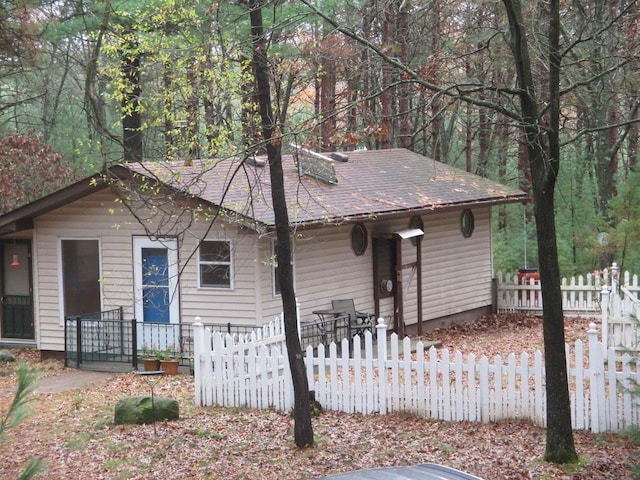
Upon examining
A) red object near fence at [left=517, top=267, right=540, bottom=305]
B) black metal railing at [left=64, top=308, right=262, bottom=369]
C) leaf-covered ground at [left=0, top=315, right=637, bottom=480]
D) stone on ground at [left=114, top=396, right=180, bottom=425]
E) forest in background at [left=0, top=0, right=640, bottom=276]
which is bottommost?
leaf-covered ground at [left=0, top=315, right=637, bottom=480]

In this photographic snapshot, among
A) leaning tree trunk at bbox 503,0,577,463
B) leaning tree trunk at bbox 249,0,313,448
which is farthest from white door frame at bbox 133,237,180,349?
leaning tree trunk at bbox 503,0,577,463

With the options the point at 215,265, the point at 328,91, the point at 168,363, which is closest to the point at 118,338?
the point at 168,363

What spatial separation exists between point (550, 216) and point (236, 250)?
9.13 meters

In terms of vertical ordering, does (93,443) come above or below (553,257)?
below

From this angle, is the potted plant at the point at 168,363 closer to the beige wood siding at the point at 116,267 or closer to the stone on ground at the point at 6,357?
the beige wood siding at the point at 116,267

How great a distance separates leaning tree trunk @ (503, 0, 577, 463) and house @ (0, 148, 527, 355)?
20.7ft

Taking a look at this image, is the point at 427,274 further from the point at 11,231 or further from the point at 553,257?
the point at 553,257

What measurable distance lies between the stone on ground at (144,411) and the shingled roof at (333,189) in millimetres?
3079

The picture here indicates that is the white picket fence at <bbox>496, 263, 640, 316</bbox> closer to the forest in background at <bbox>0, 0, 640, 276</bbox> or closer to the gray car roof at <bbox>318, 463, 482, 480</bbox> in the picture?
the forest in background at <bbox>0, 0, 640, 276</bbox>

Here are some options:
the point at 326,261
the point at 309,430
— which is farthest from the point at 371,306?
the point at 309,430

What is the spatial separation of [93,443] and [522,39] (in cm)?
729

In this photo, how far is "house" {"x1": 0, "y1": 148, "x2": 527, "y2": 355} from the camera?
1717cm

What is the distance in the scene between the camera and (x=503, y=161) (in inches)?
1309

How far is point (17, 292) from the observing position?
21.0 m
